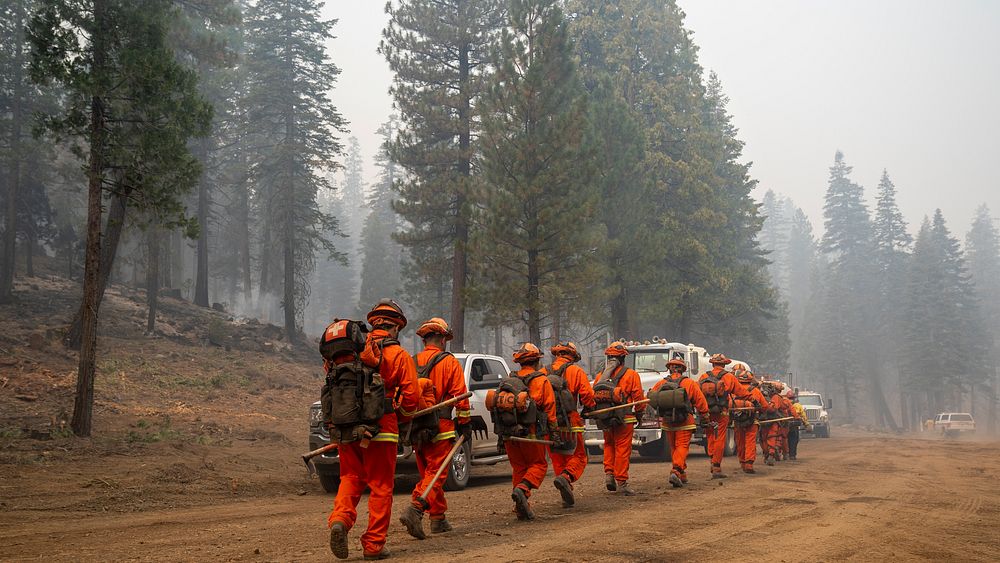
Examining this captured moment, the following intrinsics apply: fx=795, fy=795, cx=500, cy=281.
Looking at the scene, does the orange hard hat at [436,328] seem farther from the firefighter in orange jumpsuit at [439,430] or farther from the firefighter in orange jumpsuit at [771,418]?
the firefighter in orange jumpsuit at [771,418]

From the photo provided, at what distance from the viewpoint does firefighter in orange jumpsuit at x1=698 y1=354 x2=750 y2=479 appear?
50.9 ft

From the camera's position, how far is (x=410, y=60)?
29812mm

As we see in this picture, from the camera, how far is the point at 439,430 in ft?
27.7

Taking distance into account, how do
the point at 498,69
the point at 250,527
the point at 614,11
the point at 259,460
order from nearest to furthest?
the point at 250,527
the point at 259,460
the point at 498,69
the point at 614,11

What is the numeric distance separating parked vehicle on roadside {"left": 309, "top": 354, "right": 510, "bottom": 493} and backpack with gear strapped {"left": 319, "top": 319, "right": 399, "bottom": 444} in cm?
492

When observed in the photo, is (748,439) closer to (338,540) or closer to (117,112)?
(338,540)

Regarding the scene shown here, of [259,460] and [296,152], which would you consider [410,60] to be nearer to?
[296,152]

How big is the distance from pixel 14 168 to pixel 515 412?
96.8 feet

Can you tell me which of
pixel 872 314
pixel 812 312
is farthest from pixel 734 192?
pixel 812 312

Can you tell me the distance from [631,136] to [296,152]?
1640cm

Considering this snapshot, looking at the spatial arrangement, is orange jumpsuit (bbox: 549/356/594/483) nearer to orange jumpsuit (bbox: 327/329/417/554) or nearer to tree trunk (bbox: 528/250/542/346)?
orange jumpsuit (bbox: 327/329/417/554)

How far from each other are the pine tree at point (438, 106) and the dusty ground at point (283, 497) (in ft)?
27.0

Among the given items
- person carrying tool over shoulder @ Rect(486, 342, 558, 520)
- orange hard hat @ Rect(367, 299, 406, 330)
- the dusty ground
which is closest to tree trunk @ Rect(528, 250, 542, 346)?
the dusty ground

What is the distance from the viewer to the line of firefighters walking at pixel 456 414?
7.17 metres
